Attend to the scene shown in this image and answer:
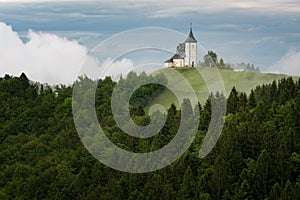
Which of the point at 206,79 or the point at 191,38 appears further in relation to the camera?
the point at 191,38

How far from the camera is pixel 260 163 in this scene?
230 ft

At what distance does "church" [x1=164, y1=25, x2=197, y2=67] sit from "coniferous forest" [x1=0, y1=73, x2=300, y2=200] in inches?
670

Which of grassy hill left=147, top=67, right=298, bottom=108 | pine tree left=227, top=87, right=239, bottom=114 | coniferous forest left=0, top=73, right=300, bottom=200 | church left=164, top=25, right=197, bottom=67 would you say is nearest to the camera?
coniferous forest left=0, top=73, right=300, bottom=200

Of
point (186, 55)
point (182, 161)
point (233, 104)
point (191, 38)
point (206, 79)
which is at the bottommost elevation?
point (182, 161)

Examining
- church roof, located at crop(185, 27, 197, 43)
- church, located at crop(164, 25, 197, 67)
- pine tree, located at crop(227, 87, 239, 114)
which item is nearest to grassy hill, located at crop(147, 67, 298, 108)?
church, located at crop(164, 25, 197, 67)

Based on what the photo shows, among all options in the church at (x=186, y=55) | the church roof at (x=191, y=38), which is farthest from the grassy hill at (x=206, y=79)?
the church roof at (x=191, y=38)

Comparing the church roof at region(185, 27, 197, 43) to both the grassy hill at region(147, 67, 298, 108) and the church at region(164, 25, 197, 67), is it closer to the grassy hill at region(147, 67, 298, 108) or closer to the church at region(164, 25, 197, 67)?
the church at region(164, 25, 197, 67)

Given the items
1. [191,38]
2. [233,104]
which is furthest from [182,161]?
[191,38]

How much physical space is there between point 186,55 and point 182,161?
7206 centimetres

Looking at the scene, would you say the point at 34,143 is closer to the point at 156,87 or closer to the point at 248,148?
the point at 156,87

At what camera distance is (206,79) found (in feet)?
401

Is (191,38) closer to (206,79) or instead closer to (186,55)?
(186,55)

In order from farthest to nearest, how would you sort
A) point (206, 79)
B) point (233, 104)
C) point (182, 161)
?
1. point (206, 79)
2. point (233, 104)
3. point (182, 161)

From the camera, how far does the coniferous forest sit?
69.8 meters
